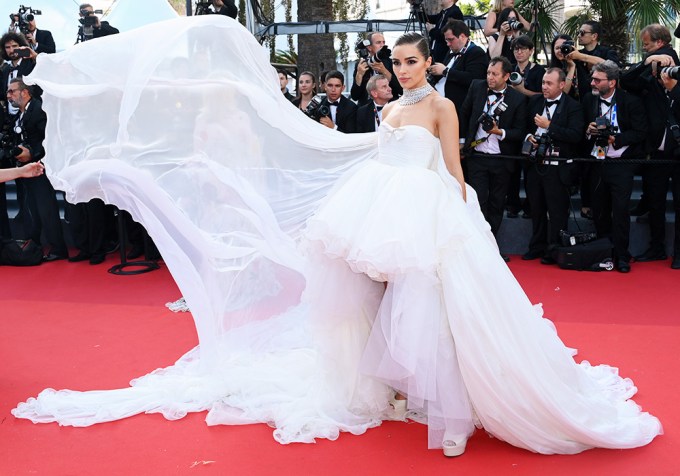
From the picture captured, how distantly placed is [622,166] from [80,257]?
5.67 metres

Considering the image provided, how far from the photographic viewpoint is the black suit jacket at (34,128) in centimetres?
808

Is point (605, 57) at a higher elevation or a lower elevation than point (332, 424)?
higher

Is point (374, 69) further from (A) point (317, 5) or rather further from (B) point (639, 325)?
(A) point (317, 5)

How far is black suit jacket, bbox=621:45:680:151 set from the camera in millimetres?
7219

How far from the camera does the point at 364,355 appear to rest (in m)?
3.69

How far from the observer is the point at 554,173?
7496mm

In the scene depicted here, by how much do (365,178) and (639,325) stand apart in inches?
113

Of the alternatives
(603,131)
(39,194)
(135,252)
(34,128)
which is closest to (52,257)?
(39,194)

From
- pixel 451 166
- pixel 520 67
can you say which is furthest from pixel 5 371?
pixel 520 67

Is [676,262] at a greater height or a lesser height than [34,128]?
lesser

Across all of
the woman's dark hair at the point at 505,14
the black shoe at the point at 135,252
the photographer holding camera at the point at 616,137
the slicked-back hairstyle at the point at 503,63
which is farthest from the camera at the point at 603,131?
the black shoe at the point at 135,252

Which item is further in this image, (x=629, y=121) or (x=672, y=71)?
(x=629, y=121)

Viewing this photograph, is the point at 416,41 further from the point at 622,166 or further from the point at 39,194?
the point at 39,194

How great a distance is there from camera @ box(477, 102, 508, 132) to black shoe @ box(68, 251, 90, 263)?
4.42 meters
